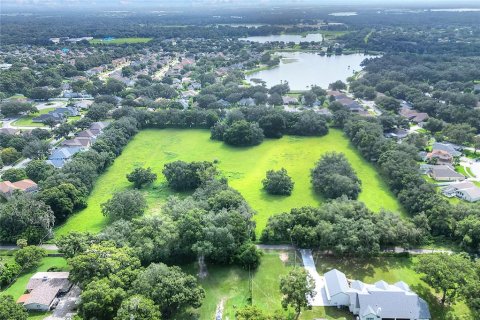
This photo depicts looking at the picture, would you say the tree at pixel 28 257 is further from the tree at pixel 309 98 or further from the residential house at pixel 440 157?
the tree at pixel 309 98

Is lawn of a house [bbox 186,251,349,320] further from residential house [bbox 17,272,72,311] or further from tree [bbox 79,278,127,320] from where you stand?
residential house [bbox 17,272,72,311]

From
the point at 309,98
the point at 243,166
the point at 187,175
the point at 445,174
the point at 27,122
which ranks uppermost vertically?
the point at 187,175

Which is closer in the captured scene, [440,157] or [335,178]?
[335,178]

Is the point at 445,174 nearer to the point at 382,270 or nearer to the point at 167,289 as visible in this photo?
the point at 382,270

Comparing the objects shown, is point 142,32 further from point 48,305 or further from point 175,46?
point 48,305

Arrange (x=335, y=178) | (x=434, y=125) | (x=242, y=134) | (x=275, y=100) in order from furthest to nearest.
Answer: (x=275, y=100), (x=434, y=125), (x=242, y=134), (x=335, y=178)

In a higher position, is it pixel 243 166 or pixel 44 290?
pixel 44 290

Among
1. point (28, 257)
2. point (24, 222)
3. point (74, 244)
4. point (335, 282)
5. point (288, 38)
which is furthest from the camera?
point (288, 38)

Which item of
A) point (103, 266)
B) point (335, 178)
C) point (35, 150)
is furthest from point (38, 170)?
point (335, 178)

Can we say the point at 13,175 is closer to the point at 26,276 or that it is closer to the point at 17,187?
the point at 17,187
